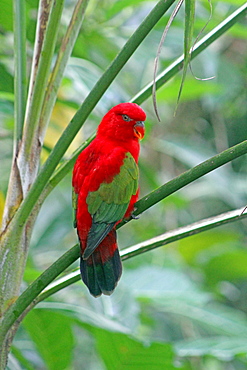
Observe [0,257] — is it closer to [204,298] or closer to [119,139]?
[119,139]

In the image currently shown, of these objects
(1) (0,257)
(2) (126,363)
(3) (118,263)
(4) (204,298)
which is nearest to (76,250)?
(1) (0,257)

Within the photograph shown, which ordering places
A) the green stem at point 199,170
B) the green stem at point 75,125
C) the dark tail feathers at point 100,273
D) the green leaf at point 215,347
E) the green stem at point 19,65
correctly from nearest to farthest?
the green stem at point 199,170
the green stem at point 75,125
the green stem at point 19,65
the dark tail feathers at point 100,273
the green leaf at point 215,347

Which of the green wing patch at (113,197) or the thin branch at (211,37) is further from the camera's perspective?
the green wing patch at (113,197)

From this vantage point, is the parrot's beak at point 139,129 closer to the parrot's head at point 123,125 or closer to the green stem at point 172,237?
the parrot's head at point 123,125

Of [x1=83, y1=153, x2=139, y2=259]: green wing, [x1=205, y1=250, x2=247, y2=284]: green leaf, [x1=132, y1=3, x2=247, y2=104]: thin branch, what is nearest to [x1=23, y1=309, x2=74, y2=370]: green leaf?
[x1=83, y1=153, x2=139, y2=259]: green wing

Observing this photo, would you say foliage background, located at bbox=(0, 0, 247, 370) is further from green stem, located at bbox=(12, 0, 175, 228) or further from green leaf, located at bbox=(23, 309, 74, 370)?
green stem, located at bbox=(12, 0, 175, 228)

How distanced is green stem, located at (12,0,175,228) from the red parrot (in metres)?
0.27

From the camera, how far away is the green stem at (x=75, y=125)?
883 mm

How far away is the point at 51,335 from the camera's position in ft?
4.81


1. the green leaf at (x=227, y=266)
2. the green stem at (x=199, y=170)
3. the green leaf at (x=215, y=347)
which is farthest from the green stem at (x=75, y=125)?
the green leaf at (x=227, y=266)

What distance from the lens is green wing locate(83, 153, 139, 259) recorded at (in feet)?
4.32

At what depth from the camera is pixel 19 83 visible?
1.12 meters

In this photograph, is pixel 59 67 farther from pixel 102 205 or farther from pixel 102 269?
pixel 102 269

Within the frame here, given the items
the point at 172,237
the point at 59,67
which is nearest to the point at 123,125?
the point at 59,67
